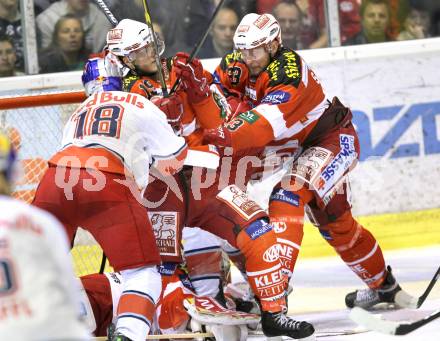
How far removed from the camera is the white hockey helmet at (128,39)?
15.6 feet

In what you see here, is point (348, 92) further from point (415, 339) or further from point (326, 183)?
point (415, 339)

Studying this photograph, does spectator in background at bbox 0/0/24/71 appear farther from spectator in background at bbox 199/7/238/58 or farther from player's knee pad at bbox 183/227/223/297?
player's knee pad at bbox 183/227/223/297

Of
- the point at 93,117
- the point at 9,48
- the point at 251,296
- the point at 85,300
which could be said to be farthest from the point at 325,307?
the point at 9,48

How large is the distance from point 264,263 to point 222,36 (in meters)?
2.75

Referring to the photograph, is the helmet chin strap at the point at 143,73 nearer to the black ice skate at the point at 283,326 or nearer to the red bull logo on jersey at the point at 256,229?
the red bull logo on jersey at the point at 256,229

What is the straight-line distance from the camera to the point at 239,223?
14.8 ft

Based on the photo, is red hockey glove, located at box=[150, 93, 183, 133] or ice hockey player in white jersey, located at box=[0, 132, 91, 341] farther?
red hockey glove, located at box=[150, 93, 183, 133]

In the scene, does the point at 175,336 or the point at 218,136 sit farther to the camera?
the point at 218,136

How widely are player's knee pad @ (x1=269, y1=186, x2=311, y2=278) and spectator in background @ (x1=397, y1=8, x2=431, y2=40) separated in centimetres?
243

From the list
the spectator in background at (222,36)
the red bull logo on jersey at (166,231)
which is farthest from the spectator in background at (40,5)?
the red bull logo on jersey at (166,231)

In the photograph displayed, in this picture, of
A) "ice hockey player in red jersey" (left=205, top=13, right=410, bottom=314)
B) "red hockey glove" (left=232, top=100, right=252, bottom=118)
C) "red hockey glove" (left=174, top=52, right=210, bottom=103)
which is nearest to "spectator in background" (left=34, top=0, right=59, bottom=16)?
"ice hockey player in red jersey" (left=205, top=13, right=410, bottom=314)

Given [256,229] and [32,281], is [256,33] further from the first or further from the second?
[32,281]

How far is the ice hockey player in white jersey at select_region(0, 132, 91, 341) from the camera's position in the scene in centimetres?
235

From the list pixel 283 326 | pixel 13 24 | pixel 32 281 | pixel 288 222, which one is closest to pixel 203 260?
pixel 288 222
